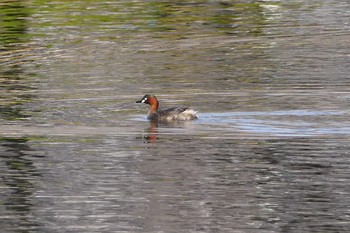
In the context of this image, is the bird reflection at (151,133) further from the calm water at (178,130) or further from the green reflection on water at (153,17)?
the green reflection on water at (153,17)

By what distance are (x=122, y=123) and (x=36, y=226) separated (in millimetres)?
6000

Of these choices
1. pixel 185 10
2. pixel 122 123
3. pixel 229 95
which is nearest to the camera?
pixel 122 123

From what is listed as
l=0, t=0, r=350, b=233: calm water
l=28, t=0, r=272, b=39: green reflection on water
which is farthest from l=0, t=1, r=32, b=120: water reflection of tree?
l=28, t=0, r=272, b=39: green reflection on water

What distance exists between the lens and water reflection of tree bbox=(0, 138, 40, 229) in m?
13.0

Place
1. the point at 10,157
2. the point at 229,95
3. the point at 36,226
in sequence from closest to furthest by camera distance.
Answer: the point at 36,226, the point at 10,157, the point at 229,95

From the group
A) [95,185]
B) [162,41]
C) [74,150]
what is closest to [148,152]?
[74,150]

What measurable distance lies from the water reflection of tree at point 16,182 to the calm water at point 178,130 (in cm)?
2

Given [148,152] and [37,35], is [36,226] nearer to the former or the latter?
[148,152]

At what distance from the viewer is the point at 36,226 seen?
12.6m

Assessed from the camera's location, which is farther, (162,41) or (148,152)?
(162,41)

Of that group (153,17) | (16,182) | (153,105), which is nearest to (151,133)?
(153,105)

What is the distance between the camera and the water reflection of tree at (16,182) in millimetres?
12953

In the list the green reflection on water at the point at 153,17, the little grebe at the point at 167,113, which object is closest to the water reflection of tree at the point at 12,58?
the green reflection on water at the point at 153,17

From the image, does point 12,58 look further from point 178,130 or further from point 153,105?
point 178,130
